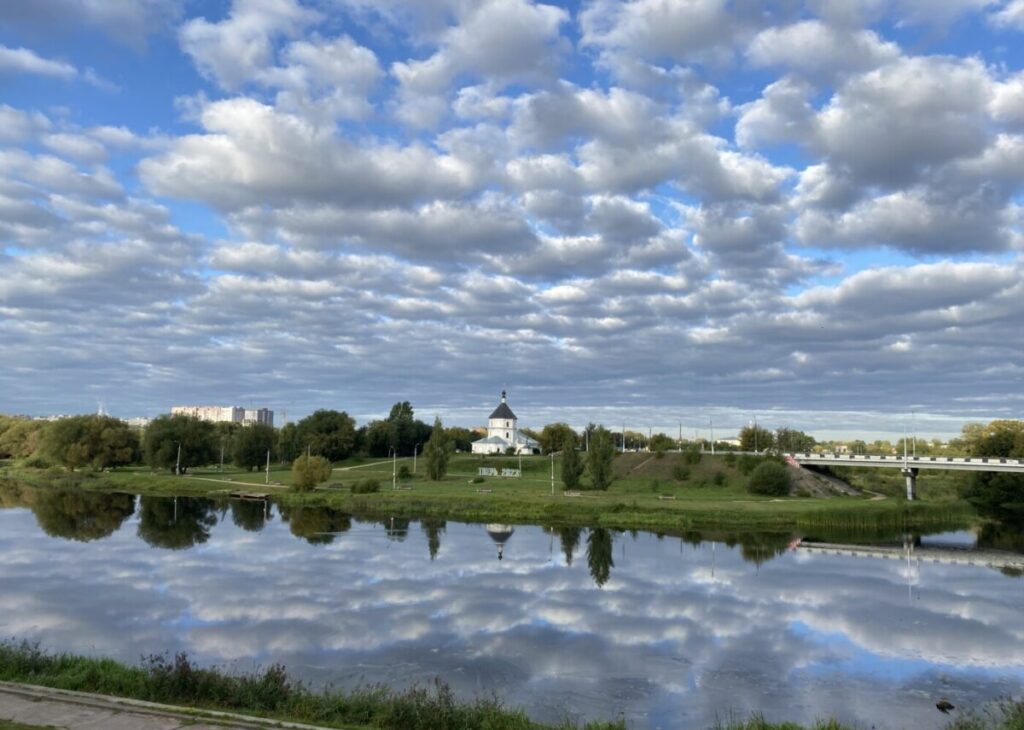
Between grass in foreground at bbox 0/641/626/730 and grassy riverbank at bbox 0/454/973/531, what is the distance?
4279 centimetres

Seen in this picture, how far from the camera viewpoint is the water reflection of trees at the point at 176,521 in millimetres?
46844

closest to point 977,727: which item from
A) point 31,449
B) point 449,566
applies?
point 449,566

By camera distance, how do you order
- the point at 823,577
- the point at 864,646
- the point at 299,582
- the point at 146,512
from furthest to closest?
the point at 146,512
the point at 823,577
the point at 299,582
the point at 864,646

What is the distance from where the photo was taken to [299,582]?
108ft

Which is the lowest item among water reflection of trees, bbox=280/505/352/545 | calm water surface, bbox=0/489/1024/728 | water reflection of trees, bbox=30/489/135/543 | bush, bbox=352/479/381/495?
calm water surface, bbox=0/489/1024/728

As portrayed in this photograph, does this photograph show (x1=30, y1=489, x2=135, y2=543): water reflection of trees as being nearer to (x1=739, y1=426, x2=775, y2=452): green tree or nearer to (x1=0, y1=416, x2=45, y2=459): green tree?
(x1=0, y1=416, x2=45, y2=459): green tree

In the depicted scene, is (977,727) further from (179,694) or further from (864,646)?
(179,694)

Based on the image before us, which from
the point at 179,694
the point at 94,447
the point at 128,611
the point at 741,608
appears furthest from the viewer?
the point at 94,447

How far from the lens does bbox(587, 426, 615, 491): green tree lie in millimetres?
75125

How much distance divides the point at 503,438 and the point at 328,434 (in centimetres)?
3166

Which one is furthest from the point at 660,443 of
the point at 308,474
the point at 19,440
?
the point at 19,440

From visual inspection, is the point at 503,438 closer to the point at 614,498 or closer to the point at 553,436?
the point at 553,436

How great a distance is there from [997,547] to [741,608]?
106ft

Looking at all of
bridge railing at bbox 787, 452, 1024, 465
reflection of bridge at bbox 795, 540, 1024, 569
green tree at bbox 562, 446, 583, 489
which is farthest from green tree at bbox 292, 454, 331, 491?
bridge railing at bbox 787, 452, 1024, 465
